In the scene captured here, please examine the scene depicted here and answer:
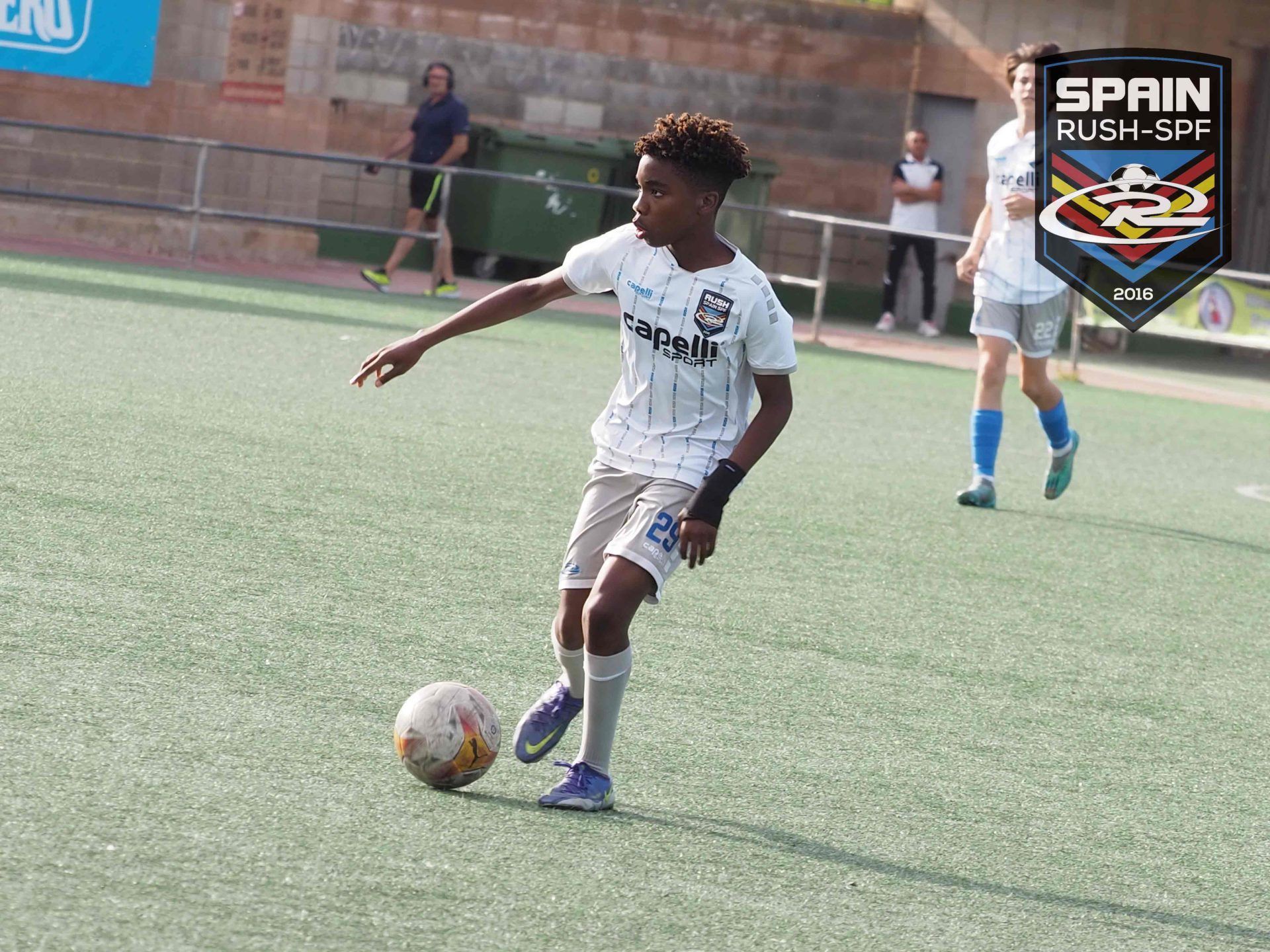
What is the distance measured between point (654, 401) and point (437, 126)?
1290 centimetres

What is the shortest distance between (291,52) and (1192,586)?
12.3 meters

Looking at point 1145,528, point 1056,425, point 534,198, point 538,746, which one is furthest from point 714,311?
point 534,198

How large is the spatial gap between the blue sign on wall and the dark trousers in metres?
7.48

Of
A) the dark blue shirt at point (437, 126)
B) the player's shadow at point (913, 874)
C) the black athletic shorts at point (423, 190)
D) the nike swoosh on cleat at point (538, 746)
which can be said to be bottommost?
the player's shadow at point (913, 874)

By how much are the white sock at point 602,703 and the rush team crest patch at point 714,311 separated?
2.47ft

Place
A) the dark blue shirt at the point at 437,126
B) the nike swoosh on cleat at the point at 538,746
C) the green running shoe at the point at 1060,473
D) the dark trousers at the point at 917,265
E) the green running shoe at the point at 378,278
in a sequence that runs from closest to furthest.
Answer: the nike swoosh on cleat at the point at 538,746
the green running shoe at the point at 1060,473
the green running shoe at the point at 378,278
the dark blue shirt at the point at 437,126
the dark trousers at the point at 917,265

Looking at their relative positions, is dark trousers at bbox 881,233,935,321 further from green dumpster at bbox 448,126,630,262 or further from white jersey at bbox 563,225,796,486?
white jersey at bbox 563,225,796,486

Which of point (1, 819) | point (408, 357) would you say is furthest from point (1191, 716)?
point (1, 819)

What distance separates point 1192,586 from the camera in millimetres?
7574

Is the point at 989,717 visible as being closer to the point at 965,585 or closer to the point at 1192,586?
the point at 965,585

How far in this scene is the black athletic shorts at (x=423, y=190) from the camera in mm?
16453

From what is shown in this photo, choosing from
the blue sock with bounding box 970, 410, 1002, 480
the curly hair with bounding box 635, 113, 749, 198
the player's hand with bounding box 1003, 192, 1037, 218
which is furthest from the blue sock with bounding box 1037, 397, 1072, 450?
the curly hair with bounding box 635, 113, 749, 198

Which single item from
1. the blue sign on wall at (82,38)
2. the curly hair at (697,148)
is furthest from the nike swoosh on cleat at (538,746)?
the blue sign on wall at (82,38)

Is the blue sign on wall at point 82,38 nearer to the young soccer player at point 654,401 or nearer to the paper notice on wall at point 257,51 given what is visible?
the paper notice on wall at point 257,51
